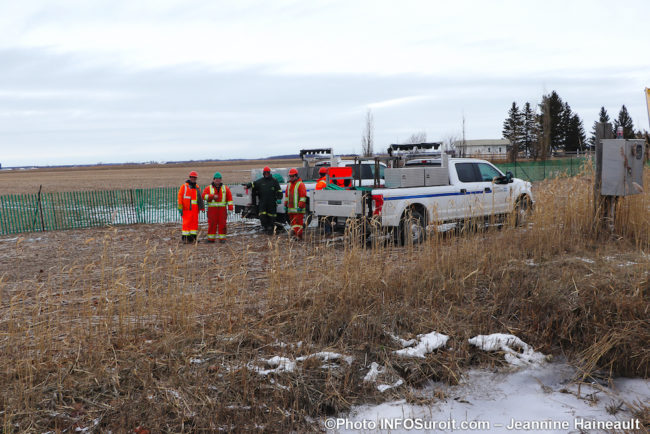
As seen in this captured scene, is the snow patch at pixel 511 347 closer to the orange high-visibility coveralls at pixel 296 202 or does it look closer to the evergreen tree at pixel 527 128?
the orange high-visibility coveralls at pixel 296 202

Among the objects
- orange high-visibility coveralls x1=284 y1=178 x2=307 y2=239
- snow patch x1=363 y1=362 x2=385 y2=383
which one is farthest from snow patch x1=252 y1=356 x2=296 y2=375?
orange high-visibility coveralls x1=284 y1=178 x2=307 y2=239

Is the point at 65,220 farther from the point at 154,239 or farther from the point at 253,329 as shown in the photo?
the point at 253,329

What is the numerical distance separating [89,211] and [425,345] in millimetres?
16418

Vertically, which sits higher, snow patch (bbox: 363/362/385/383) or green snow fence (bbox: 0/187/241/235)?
green snow fence (bbox: 0/187/241/235)

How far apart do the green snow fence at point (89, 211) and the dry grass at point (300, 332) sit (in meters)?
10.7

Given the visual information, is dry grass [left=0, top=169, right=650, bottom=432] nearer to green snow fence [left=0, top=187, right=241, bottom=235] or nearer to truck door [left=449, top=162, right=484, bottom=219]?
truck door [left=449, top=162, right=484, bottom=219]

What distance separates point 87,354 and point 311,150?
1140cm

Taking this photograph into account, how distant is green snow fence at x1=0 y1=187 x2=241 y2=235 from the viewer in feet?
51.9

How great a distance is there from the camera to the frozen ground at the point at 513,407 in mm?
3543

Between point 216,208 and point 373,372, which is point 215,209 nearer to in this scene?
point 216,208

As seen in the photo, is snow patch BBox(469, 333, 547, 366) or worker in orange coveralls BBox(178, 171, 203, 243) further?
worker in orange coveralls BBox(178, 171, 203, 243)

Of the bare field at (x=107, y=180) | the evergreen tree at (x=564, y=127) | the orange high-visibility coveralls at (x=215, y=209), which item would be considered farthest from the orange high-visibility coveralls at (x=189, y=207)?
the evergreen tree at (x=564, y=127)

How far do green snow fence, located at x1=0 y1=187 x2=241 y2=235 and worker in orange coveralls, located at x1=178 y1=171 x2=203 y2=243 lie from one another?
435 centimetres

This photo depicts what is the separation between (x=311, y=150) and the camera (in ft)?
49.4
